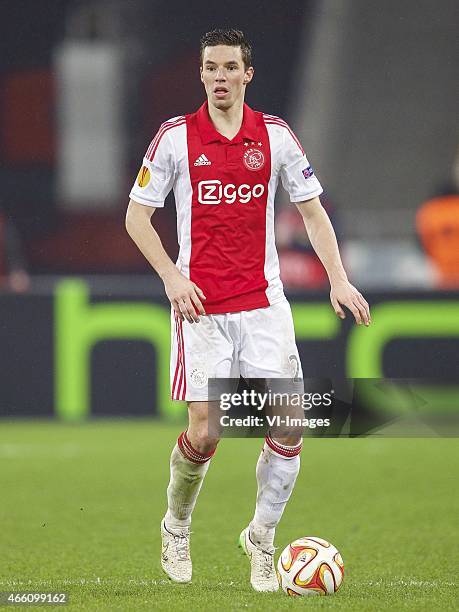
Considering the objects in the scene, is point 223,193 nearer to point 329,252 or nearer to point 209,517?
point 329,252

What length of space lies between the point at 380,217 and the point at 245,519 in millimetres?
9869

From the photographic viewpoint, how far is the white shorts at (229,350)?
15.9 feet

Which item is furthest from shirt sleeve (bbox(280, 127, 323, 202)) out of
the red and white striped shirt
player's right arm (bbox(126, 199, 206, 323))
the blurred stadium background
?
the blurred stadium background

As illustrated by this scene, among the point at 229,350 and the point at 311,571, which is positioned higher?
the point at 229,350

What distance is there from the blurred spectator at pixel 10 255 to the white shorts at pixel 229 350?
8.27 m

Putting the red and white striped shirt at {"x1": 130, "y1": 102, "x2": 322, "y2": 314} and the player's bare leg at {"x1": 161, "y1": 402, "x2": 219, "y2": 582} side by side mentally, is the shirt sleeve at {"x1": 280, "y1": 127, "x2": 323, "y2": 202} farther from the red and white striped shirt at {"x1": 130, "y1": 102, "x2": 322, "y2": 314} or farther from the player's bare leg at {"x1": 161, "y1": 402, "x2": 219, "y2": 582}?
the player's bare leg at {"x1": 161, "y1": 402, "x2": 219, "y2": 582}

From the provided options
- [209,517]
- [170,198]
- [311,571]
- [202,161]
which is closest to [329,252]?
[202,161]

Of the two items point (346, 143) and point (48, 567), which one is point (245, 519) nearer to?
point (48, 567)

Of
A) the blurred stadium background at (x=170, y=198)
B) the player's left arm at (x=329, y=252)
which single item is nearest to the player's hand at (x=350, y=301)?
the player's left arm at (x=329, y=252)

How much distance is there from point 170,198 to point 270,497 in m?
9.54

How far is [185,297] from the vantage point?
15.2 feet

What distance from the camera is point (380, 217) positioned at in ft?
53.2

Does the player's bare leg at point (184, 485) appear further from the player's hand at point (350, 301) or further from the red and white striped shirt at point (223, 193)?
the player's hand at point (350, 301)

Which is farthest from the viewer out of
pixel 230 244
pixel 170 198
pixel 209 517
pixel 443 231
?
pixel 170 198
